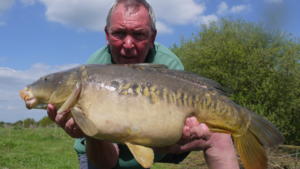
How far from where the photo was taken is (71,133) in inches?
81.4

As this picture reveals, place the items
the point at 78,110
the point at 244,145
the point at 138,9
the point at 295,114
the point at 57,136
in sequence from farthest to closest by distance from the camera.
Answer: the point at 295,114 → the point at 57,136 → the point at 138,9 → the point at 244,145 → the point at 78,110

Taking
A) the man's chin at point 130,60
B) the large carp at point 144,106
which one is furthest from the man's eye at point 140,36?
the large carp at point 144,106

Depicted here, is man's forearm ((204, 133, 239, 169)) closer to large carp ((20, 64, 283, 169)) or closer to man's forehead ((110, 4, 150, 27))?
large carp ((20, 64, 283, 169))

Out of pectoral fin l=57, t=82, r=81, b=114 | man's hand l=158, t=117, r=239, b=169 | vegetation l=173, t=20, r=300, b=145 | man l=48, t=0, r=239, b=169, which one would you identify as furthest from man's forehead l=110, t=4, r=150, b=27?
vegetation l=173, t=20, r=300, b=145

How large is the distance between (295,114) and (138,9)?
61.6 feet

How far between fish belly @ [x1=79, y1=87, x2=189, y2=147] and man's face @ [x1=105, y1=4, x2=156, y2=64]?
696 mm

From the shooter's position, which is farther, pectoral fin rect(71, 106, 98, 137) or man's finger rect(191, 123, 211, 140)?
man's finger rect(191, 123, 211, 140)

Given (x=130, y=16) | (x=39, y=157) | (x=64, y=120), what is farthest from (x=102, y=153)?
(x=39, y=157)

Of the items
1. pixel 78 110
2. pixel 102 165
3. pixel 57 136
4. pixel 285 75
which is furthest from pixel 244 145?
pixel 285 75

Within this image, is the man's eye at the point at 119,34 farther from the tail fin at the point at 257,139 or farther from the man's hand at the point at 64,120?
the tail fin at the point at 257,139

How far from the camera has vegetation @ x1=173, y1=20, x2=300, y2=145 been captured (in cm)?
1902

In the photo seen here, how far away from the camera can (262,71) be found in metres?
19.1

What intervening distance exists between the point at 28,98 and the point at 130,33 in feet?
2.62

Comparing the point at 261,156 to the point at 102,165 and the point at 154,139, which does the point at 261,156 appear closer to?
the point at 154,139
